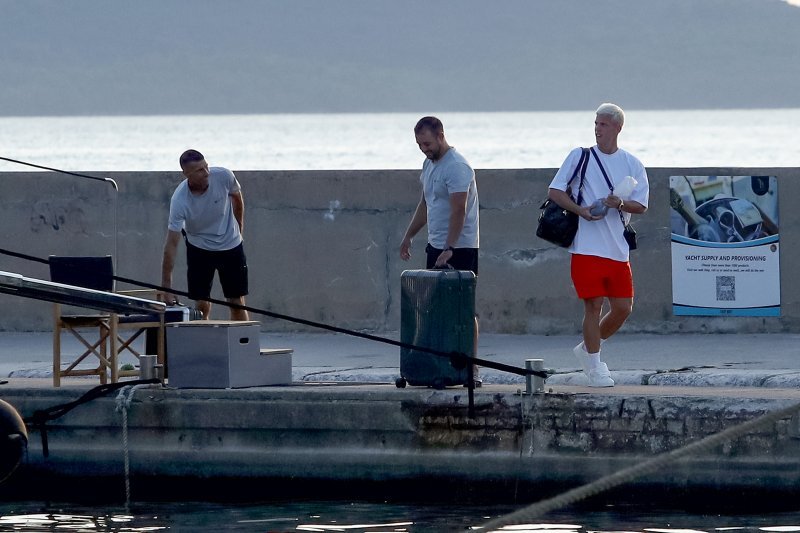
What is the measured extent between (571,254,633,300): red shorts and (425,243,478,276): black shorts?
631mm

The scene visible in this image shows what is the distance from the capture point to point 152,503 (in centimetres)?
921

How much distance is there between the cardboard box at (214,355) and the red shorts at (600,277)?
5.72ft

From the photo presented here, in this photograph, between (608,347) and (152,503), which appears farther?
(608,347)

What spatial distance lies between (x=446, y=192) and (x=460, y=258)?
0.36 m

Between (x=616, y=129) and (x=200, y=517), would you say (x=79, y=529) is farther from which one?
(x=616, y=129)

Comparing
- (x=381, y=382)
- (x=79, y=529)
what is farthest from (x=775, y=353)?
(x=79, y=529)

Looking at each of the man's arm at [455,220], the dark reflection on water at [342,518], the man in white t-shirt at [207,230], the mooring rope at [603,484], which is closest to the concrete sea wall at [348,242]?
the man in white t-shirt at [207,230]

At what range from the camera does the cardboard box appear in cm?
913

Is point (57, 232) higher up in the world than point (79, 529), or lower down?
higher up

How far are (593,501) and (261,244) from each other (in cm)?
508

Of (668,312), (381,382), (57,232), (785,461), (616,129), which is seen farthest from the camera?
(57,232)

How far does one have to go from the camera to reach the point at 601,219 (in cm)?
896

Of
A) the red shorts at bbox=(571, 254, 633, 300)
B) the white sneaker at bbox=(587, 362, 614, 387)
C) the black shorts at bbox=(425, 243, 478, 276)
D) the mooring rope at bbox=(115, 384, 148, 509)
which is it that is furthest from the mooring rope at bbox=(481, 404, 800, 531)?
the mooring rope at bbox=(115, 384, 148, 509)

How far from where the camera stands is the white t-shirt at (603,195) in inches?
353
